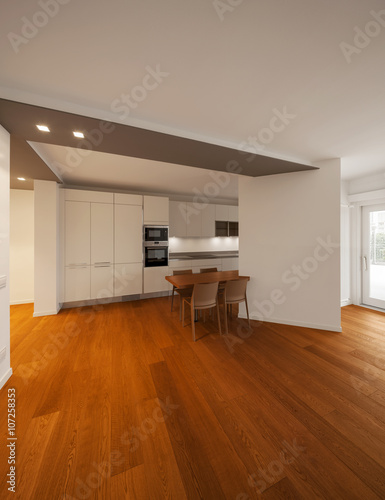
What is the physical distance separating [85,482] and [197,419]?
2.64ft

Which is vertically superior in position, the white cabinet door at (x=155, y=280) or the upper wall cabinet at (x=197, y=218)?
the upper wall cabinet at (x=197, y=218)

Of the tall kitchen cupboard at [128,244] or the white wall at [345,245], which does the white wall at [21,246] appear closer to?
the tall kitchen cupboard at [128,244]

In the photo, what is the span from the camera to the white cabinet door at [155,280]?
5113 mm

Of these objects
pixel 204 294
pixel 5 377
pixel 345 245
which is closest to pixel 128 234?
pixel 204 294

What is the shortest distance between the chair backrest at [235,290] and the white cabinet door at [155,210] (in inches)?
107

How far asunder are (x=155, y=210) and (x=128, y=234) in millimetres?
908

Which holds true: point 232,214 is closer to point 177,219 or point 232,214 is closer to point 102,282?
point 177,219

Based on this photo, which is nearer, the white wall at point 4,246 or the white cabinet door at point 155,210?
the white wall at point 4,246

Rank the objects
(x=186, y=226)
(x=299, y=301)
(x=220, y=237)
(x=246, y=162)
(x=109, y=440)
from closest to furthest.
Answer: (x=109, y=440) < (x=246, y=162) < (x=299, y=301) < (x=186, y=226) < (x=220, y=237)

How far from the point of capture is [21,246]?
15.0 ft

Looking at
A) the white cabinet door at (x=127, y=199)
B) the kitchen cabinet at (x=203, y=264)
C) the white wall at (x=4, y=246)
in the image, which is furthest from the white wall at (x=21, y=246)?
the kitchen cabinet at (x=203, y=264)

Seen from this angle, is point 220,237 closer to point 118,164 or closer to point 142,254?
point 142,254

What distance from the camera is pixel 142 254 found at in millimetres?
5062

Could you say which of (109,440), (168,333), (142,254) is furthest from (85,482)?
(142,254)
